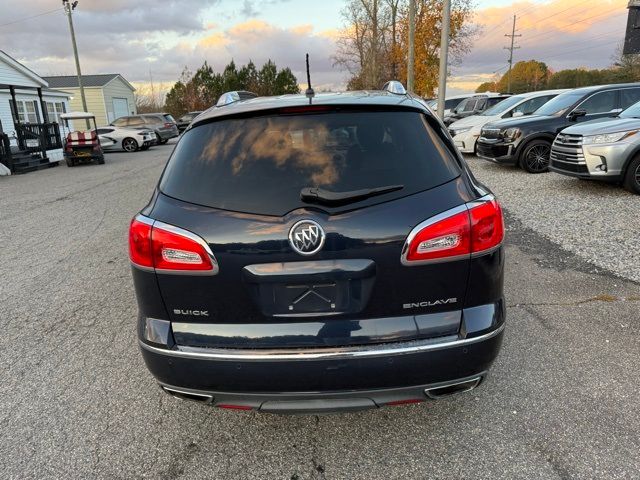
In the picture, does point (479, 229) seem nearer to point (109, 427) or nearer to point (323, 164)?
point (323, 164)

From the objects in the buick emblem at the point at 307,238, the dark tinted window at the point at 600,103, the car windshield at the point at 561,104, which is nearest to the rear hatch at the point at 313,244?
the buick emblem at the point at 307,238

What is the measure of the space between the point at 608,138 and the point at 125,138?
23848 millimetres

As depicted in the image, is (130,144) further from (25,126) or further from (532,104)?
(532,104)

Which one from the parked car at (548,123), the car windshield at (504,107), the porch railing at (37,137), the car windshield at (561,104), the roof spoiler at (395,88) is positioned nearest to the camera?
the roof spoiler at (395,88)

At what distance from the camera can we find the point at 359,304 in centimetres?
207

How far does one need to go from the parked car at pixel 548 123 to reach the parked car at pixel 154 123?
21315mm

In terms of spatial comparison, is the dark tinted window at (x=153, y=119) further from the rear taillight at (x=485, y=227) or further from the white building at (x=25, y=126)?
the rear taillight at (x=485, y=227)

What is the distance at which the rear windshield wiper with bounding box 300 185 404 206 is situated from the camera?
2.07 meters

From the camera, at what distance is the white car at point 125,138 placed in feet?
82.7

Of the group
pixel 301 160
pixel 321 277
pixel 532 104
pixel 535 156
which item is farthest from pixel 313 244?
pixel 532 104

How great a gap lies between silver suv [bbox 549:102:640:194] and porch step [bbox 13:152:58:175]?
708 inches

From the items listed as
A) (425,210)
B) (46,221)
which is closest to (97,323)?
(425,210)

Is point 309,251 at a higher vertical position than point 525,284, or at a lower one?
higher

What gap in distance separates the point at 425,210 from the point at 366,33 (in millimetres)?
41173
